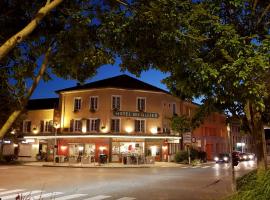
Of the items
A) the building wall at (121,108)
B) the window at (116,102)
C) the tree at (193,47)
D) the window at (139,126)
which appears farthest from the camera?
the window at (139,126)

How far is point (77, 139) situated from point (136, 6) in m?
37.6

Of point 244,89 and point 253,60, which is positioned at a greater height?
point 253,60

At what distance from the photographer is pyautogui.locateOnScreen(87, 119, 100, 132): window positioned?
43200 millimetres

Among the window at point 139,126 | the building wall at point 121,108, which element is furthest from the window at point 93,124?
the window at point 139,126

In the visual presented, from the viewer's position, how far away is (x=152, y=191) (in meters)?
15.6

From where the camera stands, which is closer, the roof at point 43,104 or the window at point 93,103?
the window at point 93,103

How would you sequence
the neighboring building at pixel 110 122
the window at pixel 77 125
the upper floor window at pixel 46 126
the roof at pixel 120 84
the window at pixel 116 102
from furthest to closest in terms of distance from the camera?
the upper floor window at pixel 46 126 → the roof at pixel 120 84 → the window at pixel 77 125 → the window at pixel 116 102 → the neighboring building at pixel 110 122

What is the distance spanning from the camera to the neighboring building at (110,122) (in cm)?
4266

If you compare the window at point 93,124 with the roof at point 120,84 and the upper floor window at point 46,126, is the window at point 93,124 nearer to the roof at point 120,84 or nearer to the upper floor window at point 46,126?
the roof at point 120,84

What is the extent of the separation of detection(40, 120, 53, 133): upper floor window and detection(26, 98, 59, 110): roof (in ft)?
7.08

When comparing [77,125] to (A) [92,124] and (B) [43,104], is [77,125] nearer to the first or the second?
(A) [92,124]

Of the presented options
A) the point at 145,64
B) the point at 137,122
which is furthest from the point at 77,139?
the point at 145,64

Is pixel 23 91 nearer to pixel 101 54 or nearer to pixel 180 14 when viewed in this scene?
pixel 101 54

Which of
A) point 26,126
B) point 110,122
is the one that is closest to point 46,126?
point 26,126
